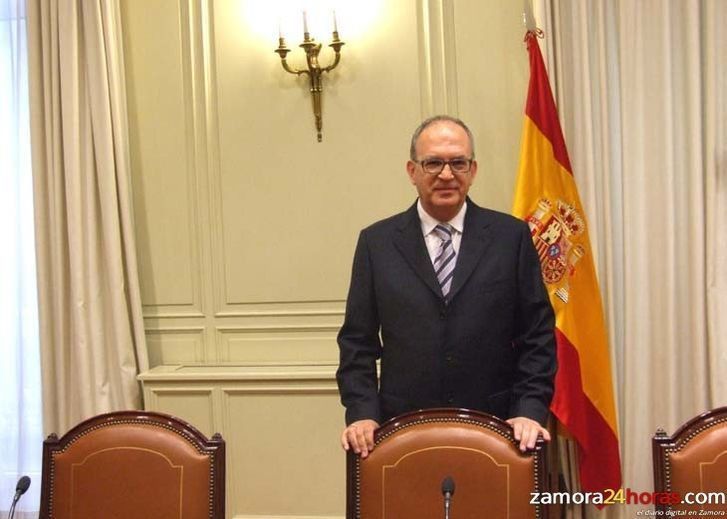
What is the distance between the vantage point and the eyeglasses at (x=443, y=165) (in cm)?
211

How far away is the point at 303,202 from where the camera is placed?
3.88 metres

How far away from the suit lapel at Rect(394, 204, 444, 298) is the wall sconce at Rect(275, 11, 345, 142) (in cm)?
Answer: 165

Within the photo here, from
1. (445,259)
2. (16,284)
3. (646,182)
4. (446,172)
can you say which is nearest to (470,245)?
(445,259)

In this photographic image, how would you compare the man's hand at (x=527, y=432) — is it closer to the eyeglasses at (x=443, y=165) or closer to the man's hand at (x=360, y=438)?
the man's hand at (x=360, y=438)

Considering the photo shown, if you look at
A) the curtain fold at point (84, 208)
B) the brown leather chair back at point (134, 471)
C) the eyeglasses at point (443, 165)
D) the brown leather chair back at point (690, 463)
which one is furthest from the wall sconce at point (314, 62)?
the brown leather chair back at point (690, 463)

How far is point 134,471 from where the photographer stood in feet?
6.81

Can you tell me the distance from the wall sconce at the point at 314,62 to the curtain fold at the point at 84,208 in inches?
31.1

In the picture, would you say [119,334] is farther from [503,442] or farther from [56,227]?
[503,442]

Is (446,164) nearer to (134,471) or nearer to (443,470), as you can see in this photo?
(443,470)

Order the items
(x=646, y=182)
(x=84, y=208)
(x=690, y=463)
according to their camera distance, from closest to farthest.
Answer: (x=690, y=463) → (x=646, y=182) → (x=84, y=208)

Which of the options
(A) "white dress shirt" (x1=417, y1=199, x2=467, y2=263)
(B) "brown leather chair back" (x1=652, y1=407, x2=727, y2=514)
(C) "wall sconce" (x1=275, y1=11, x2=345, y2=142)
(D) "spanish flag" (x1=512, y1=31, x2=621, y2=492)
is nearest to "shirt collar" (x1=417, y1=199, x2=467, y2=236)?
(A) "white dress shirt" (x1=417, y1=199, x2=467, y2=263)

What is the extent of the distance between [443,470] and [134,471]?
30.1 inches

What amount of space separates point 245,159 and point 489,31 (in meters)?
1.24

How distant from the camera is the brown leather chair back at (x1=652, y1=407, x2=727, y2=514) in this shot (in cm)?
188
